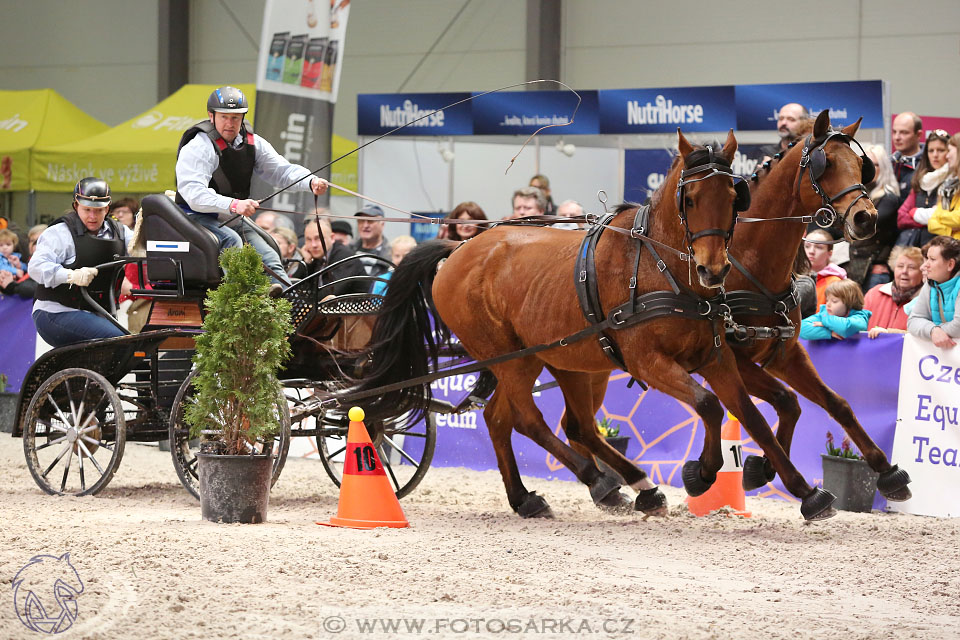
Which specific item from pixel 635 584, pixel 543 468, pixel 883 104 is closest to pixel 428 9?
pixel 883 104

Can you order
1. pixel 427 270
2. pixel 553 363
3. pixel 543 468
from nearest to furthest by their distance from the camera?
pixel 553 363 → pixel 427 270 → pixel 543 468

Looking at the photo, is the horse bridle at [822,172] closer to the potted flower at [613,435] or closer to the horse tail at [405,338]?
the horse tail at [405,338]

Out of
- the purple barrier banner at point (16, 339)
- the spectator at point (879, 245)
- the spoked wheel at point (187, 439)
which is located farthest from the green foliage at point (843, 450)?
the purple barrier banner at point (16, 339)

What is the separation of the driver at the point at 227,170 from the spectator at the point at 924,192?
14.3ft

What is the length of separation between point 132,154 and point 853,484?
11732 millimetres

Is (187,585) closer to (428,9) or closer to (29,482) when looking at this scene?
(29,482)

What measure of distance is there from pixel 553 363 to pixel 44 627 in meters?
3.26

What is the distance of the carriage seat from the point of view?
6785 millimetres

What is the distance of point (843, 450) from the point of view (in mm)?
7184

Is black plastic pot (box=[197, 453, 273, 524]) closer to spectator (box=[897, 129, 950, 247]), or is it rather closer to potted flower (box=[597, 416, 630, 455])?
potted flower (box=[597, 416, 630, 455])

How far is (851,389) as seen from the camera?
7383 mm

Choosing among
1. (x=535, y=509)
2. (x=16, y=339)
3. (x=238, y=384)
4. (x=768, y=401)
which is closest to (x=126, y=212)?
(x=16, y=339)

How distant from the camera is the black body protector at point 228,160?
6934 mm

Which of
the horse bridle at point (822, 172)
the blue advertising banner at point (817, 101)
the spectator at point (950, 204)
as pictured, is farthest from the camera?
the blue advertising banner at point (817, 101)
